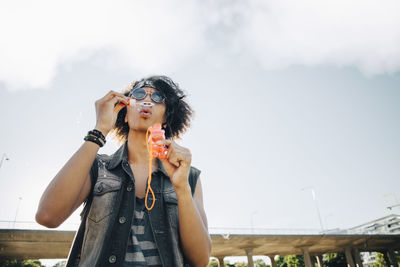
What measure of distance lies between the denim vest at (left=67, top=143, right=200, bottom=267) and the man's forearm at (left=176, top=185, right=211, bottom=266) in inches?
3.4

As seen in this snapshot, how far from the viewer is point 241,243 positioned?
2739 centimetres

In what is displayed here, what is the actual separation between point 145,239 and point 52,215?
0.72 metres

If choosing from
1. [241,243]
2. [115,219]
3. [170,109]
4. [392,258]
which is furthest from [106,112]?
[392,258]

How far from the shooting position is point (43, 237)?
20031 mm

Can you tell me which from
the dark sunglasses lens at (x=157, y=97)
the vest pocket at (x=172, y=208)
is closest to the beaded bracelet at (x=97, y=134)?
the vest pocket at (x=172, y=208)

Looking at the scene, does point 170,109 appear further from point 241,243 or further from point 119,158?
point 241,243

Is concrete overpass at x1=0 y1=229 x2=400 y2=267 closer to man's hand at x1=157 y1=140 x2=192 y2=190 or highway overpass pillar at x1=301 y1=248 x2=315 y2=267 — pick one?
highway overpass pillar at x1=301 y1=248 x2=315 y2=267

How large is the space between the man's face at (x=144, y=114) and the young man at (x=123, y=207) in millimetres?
193

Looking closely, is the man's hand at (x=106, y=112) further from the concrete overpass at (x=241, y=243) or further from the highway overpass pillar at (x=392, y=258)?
the highway overpass pillar at (x=392, y=258)

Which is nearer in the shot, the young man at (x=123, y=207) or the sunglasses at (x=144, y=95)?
the young man at (x=123, y=207)

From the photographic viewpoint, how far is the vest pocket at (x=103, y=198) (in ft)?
6.52

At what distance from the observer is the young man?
1818mm

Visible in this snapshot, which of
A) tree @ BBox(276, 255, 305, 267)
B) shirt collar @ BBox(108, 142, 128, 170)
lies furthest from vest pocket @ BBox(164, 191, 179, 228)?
tree @ BBox(276, 255, 305, 267)

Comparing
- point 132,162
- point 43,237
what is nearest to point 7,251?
point 43,237
